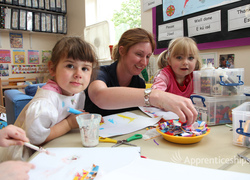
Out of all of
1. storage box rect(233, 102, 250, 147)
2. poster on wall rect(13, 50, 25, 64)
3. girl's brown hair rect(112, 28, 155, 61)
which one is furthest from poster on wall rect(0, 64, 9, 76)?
A: storage box rect(233, 102, 250, 147)

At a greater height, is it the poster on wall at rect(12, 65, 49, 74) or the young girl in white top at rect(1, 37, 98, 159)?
the poster on wall at rect(12, 65, 49, 74)

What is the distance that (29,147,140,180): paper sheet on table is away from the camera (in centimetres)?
43

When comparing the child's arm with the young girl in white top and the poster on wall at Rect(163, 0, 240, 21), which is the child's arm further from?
the poster on wall at Rect(163, 0, 240, 21)

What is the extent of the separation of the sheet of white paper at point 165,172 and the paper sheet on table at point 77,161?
3 centimetres

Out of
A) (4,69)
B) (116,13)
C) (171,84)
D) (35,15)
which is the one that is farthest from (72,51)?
(4,69)

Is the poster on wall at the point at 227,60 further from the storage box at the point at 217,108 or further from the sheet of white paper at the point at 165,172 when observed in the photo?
the sheet of white paper at the point at 165,172

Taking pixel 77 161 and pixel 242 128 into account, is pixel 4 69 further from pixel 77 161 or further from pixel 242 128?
pixel 242 128

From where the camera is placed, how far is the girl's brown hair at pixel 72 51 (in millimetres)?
785

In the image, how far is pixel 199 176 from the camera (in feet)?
1.34

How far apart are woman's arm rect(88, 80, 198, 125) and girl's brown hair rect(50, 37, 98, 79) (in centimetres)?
15

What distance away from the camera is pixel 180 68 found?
1238mm

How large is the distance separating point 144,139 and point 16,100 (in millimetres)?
1358

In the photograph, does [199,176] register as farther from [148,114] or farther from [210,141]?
[148,114]

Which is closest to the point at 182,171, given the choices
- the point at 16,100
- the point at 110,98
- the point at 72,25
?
the point at 110,98
